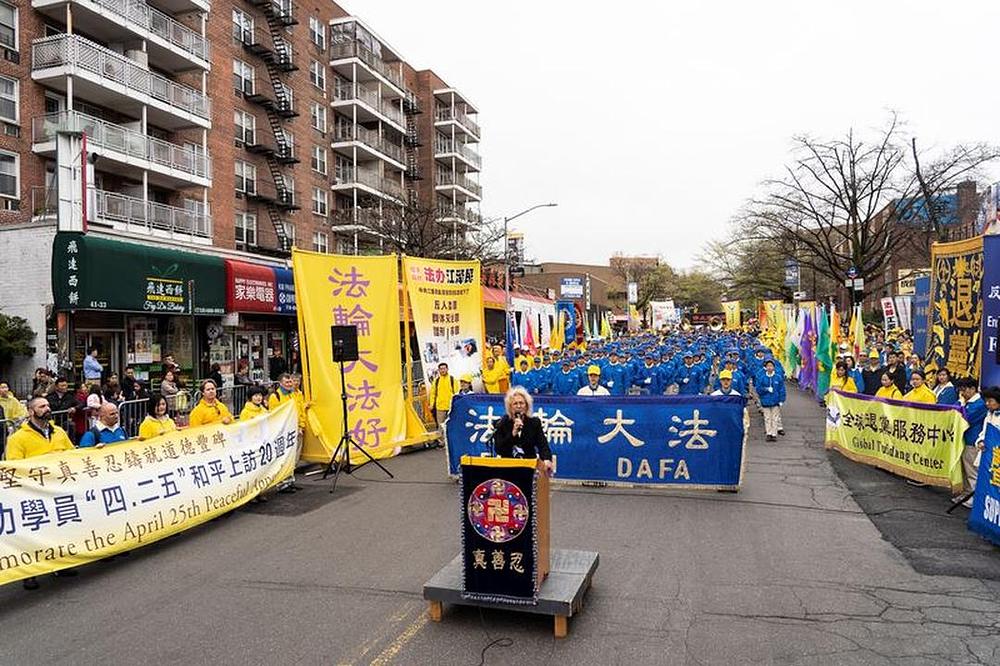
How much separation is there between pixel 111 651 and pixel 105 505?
90.1 inches

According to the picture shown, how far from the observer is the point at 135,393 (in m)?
15.4

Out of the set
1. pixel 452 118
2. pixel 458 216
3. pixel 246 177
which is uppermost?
pixel 452 118

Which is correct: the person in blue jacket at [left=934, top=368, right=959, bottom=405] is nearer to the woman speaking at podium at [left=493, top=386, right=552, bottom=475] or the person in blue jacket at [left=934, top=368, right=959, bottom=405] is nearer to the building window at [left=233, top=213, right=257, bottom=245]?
the woman speaking at podium at [left=493, top=386, right=552, bottom=475]

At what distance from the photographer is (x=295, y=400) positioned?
1177 centimetres

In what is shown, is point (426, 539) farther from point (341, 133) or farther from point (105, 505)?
point (341, 133)

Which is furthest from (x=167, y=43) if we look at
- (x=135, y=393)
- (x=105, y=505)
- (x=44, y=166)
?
(x=105, y=505)

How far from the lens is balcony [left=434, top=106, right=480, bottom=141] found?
5847 centimetres

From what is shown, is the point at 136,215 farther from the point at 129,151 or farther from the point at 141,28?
the point at 141,28

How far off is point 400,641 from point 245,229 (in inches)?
1228

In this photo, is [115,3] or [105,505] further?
[115,3]

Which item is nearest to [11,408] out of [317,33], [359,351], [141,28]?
[359,351]

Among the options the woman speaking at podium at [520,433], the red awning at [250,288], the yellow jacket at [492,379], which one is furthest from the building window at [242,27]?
the woman speaking at podium at [520,433]

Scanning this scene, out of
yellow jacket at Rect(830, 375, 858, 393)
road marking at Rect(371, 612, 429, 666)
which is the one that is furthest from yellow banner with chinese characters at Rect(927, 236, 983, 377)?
road marking at Rect(371, 612, 429, 666)

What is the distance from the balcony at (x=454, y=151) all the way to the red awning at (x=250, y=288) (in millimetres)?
33994
